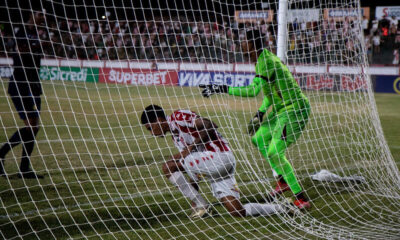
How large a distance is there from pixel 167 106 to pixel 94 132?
3.15 m

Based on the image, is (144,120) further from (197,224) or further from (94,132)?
(94,132)

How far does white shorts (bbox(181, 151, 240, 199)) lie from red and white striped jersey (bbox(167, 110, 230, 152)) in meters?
0.06

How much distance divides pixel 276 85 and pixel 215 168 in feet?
3.69


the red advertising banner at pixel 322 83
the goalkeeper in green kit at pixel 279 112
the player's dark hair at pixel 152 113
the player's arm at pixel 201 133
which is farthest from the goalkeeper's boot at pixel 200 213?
the red advertising banner at pixel 322 83

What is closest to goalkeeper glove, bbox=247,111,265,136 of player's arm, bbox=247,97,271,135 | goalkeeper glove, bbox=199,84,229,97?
player's arm, bbox=247,97,271,135

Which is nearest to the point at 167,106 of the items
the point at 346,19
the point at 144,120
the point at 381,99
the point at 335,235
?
the point at 346,19

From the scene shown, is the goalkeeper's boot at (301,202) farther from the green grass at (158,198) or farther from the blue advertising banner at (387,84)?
the blue advertising banner at (387,84)

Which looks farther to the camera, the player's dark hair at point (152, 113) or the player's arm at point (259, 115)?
the player's arm at point (259, 115)

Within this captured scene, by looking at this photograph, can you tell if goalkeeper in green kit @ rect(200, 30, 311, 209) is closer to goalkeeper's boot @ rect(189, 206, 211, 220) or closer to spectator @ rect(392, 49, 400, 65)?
goalkeeper's boot @ rect(189, 206, 211, 220)

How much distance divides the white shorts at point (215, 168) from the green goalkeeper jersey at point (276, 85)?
680 mm

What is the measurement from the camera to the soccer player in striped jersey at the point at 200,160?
4.07 metres

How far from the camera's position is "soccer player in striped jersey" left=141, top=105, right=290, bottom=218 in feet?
13.3

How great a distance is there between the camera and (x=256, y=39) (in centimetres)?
470

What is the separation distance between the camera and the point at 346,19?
215 inches
